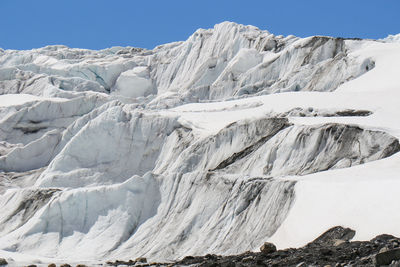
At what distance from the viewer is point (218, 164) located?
113 ft

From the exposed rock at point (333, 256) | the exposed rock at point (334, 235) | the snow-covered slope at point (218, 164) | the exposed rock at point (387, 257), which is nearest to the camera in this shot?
the exposed rock at point (387, 257)

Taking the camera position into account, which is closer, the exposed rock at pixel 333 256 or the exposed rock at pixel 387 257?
the exposed rock at pixel 387 257

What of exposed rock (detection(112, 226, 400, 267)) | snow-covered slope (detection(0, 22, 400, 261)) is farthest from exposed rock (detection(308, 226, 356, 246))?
→ snow-covered slope (detection(0, 22, 400, 261))

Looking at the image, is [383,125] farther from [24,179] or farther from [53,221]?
[24,179]

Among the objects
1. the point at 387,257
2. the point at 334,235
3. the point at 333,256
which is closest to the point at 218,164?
the point at 334,235

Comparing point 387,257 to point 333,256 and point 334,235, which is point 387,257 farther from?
point 334,235

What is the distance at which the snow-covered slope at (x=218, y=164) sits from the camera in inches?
918

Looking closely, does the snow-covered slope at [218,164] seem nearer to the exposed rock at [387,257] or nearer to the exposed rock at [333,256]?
the exposed rock at [333,256]

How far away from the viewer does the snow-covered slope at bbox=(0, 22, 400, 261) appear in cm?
2333

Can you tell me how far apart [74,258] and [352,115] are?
1486 centimetres

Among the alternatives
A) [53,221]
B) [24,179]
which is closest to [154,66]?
[24,179]

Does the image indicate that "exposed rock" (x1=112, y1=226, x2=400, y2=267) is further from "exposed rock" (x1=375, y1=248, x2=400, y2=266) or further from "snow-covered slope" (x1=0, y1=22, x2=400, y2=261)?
"snow-covered slope" (x1=0, y1=22, x2=400, y2=261)

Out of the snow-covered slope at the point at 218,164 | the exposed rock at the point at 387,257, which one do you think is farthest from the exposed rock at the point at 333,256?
the snow-covered slope at the point at 218,164

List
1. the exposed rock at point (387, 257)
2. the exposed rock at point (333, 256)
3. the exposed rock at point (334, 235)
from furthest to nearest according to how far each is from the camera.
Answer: the exposed rock at point (334, 235) → the exposed rock at point (333, 256) → the exposed rock at point (387, 257)
